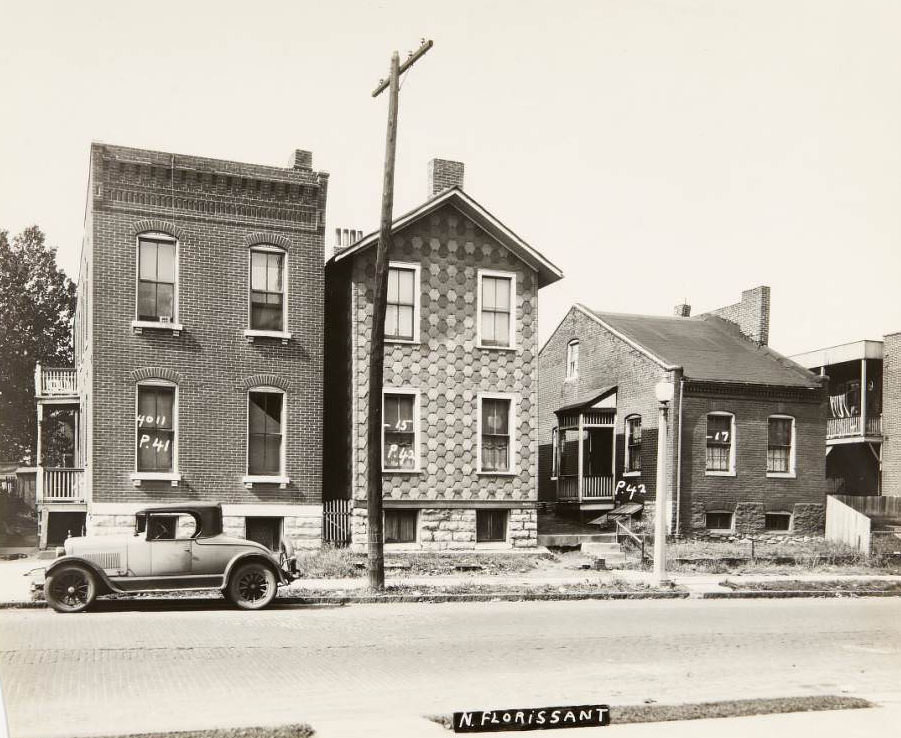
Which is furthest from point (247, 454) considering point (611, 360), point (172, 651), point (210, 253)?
point (611, 360)

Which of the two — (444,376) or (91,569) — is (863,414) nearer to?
(444,376)

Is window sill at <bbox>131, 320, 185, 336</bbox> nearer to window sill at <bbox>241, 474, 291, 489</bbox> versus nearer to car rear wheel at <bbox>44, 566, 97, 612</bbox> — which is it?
window sill at <bbox>241, 474, 291, 489</bbox>

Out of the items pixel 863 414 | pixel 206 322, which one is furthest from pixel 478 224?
pixel 863 414

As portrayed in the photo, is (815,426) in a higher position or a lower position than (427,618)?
higher

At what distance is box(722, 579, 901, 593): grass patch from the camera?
1938cm

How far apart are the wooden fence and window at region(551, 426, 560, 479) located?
996 cm

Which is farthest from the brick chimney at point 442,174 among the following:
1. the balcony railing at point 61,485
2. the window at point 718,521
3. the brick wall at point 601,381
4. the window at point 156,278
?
the window at point 718,521

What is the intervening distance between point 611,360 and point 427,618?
18691 mm

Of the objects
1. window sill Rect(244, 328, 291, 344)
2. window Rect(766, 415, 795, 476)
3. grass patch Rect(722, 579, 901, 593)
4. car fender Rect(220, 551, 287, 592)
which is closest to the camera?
car fender Rect(220, 551, 287, 592)

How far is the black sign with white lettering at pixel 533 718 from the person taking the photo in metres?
8.09

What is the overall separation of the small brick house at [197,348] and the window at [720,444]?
12.5 meters

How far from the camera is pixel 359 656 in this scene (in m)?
10.9

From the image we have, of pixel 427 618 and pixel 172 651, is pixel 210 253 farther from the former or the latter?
pixel 172 651

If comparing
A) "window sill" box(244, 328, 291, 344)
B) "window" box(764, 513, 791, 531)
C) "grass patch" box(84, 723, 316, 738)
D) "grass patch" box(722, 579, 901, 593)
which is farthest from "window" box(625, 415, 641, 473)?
"grass patch" box(84, 723, 316, 738)
